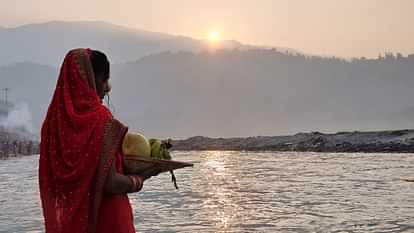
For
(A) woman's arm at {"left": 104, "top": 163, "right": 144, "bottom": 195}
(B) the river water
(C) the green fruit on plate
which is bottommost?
(B) the river water

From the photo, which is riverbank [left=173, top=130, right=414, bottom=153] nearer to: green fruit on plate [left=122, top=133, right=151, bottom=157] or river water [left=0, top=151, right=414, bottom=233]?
river water [left=0, top=151, right=414, bottom=233]

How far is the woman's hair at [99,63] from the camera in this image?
3.23 metres

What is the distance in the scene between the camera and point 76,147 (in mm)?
3080

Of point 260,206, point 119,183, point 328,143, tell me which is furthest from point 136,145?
point 328,143

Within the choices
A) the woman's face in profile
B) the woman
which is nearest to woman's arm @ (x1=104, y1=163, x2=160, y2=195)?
the woman

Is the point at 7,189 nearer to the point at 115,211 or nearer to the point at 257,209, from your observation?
the point at 257,209

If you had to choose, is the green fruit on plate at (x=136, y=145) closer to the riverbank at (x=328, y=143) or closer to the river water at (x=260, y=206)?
the river water at (x=260, y=206)

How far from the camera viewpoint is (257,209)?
15.5 metres

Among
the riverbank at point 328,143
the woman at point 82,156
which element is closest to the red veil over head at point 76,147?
the woman at point 82,156

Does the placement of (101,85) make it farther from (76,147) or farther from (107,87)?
(76,147)

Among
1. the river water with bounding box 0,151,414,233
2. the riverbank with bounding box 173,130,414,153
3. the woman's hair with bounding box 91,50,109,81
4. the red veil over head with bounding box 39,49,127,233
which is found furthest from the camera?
the riverbank with bounding box 173,130,414,153

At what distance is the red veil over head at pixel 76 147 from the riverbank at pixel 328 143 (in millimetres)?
51264

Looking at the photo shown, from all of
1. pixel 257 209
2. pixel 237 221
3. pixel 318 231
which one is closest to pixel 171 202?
pixel 257 209

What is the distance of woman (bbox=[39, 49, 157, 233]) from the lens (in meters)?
3.10
